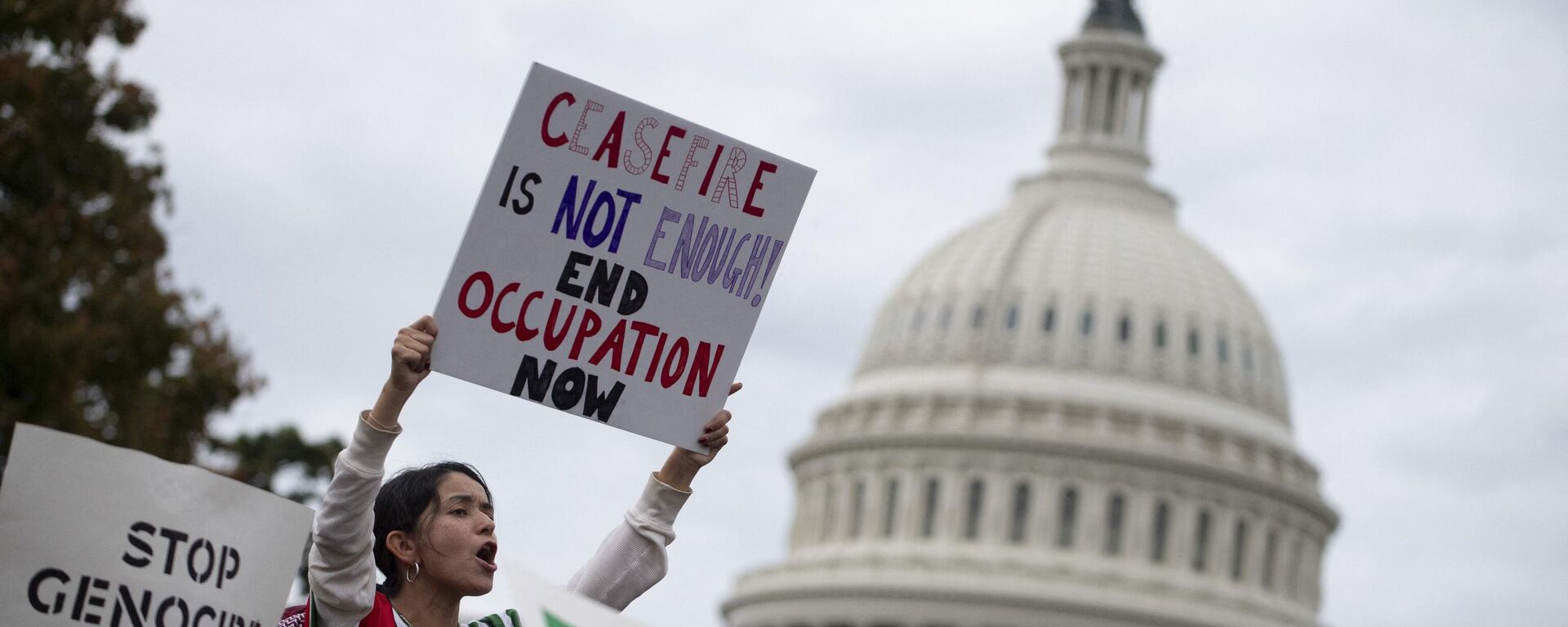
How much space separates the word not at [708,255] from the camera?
24.6ft

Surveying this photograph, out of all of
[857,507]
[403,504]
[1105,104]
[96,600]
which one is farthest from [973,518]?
[96,600]

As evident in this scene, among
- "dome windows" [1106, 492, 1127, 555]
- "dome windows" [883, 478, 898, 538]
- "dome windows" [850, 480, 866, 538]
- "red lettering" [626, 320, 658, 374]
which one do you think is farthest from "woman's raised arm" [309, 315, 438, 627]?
"dome windows" [850, 480, 866, 538]

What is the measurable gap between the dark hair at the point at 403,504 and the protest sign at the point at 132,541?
303mm

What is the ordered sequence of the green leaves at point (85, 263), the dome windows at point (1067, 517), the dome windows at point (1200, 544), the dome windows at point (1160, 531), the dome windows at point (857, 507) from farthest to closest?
the dome windows at point (857, 507) < the dome windows at point (1200, 544) < the dome windows at point (1160, 531) < the dome windows at point (1067, 517) < the green leaves at point (85, 263)

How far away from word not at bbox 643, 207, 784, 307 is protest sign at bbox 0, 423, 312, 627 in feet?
4.08

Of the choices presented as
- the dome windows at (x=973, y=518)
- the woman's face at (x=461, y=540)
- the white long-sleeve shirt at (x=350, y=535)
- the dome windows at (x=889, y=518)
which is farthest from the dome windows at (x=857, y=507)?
the white long-sleeve shirt at (x=350, y=535)

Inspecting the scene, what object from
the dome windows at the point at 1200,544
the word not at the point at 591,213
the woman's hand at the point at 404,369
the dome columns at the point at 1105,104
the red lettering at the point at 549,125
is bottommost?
the woman's hand at the point at 404,369

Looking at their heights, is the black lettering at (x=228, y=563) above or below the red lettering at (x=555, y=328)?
below

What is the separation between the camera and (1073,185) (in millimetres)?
110625

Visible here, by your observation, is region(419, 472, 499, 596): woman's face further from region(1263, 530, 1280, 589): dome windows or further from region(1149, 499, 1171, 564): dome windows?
region(1263, 530, 1280, 589): dome windows

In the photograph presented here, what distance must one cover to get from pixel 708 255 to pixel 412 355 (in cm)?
103

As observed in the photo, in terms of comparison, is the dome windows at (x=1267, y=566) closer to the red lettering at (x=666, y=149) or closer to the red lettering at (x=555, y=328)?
the red lettering at (x=666, y=149)

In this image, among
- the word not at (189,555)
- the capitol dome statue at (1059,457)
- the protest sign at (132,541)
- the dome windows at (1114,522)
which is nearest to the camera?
the protest sign at (132,541)

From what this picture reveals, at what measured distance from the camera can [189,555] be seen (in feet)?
21.6
